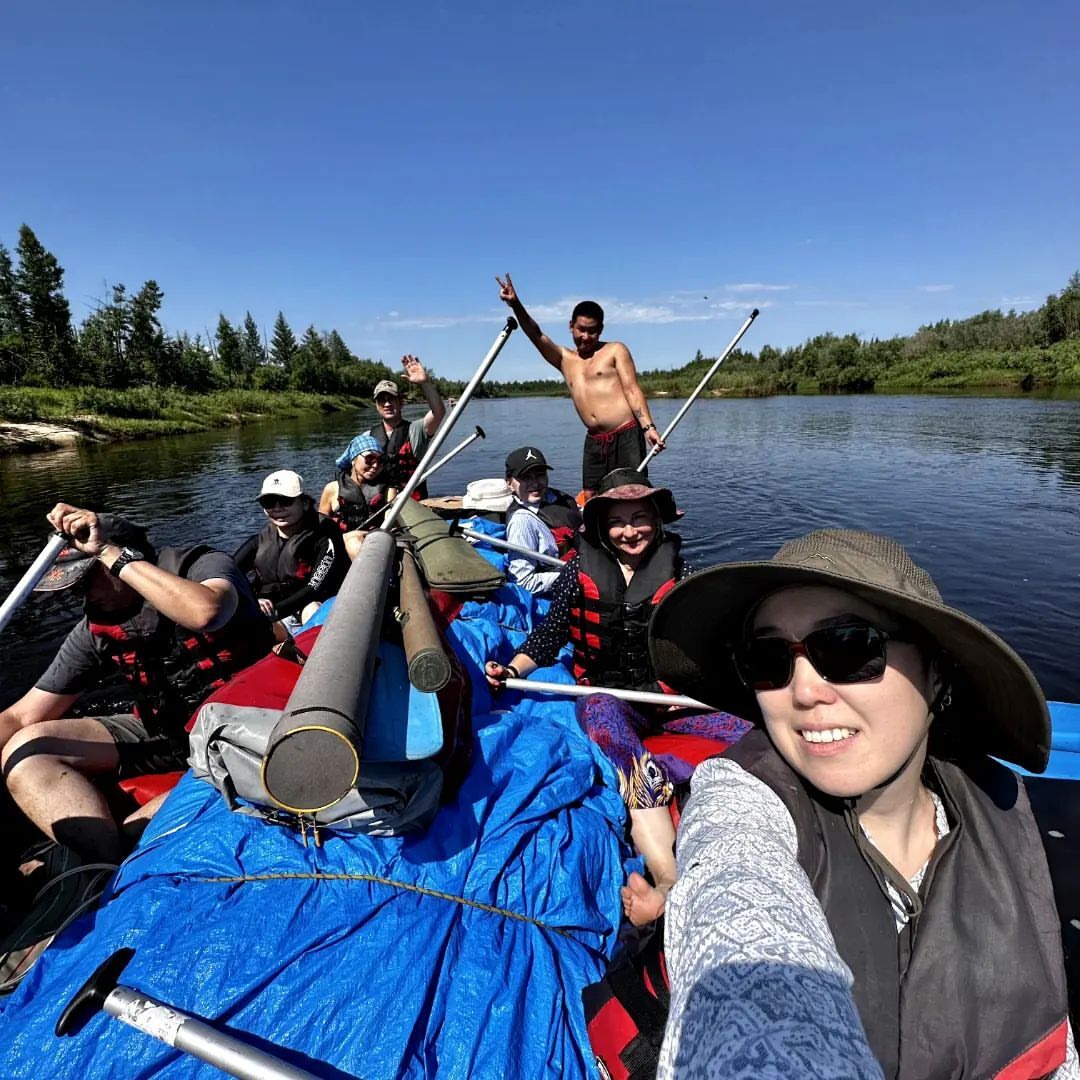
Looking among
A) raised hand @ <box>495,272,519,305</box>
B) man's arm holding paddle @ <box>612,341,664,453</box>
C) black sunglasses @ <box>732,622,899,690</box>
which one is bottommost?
black sunglasses @ <box>732,622,899,690</box>

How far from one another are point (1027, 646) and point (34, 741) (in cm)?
812

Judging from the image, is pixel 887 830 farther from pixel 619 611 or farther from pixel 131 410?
pixel 131 410

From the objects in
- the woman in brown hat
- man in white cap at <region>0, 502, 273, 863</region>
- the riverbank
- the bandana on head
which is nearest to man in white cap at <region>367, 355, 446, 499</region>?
the bandana on head

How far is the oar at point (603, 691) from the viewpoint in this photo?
3.02 meters

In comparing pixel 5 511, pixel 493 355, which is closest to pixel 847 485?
pixel 493 355

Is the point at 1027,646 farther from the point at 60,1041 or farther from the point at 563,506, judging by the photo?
the point at 60,1041

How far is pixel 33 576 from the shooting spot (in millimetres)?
2934

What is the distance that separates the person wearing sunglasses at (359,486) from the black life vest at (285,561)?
1613 millimetres

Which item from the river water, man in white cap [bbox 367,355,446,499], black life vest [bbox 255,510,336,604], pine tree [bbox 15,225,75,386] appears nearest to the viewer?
black life vest [bbox 255,510,336,604]

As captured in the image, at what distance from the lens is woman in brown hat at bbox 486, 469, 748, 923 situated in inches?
119

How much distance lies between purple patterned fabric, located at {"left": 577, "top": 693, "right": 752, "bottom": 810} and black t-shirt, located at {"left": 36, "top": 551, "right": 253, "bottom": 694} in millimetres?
2169

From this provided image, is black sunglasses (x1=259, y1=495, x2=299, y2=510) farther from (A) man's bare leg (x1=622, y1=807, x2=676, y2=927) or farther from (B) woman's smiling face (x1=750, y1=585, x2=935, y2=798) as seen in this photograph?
(B) woman's smiling face (x1=750, y1=585, x2=935, y2=798)

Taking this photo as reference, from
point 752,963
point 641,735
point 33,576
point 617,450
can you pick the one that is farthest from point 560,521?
point 752,963

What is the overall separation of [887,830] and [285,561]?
191 inches
